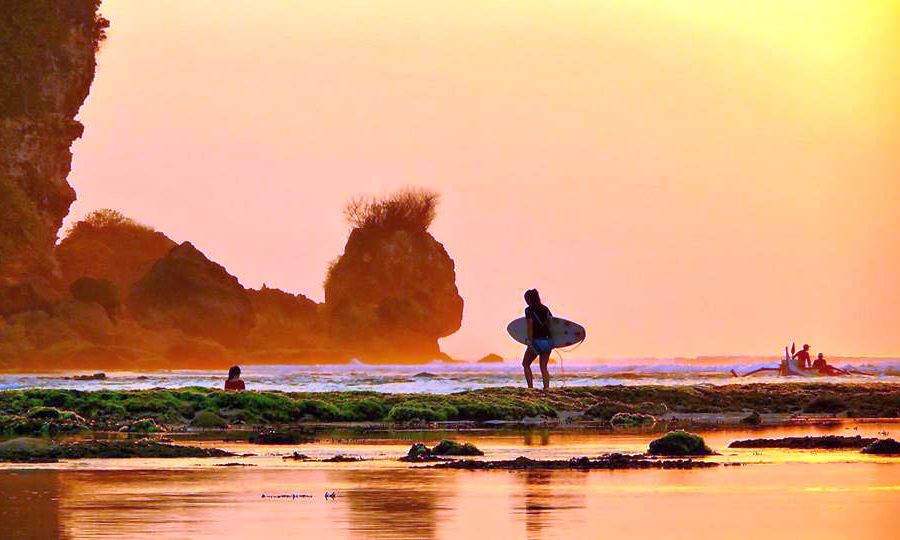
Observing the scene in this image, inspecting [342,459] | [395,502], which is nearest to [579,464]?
[342,459]

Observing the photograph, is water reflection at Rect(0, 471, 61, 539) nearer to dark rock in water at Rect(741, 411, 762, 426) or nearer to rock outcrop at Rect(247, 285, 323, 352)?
dark rock in water at Rect(741, 411, 762, 426)

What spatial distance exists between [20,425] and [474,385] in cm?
2072

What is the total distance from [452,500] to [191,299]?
364 feet

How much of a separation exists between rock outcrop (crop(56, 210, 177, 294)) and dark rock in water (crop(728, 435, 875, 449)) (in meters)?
108

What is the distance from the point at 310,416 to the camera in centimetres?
2609

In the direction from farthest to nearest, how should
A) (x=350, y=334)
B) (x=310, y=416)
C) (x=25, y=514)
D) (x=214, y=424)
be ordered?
(x=350, y=334), (x=310, y=416), (x=214, y=424), (x=25, y=514)

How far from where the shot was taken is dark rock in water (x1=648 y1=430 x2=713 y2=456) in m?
17.6

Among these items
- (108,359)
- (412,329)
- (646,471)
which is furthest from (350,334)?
(646,471)

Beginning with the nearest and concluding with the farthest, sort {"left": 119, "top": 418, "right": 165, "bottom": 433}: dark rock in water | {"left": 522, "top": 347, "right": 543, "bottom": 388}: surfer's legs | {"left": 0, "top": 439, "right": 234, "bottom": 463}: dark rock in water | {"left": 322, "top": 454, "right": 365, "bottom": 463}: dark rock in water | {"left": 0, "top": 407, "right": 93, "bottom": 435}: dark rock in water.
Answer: {"left": 0, "top": 439, "right": 234, "bottom": 463}: dark rock in water < {"left": 322, "top": 454, "right": 365, "bottom": 463}: dark rock in water < {"left": 0, "top": 407, "right": 93, "bottom": 435}: dark rock in water < {"left": 119, "top": 418, "right": 165, "bottom": 433}: dark rock in water < {"left": 522, "top": 347, "right": 543, "bottom": 388}: surfer's legs

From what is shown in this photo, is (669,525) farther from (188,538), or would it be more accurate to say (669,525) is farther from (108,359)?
(108,359)

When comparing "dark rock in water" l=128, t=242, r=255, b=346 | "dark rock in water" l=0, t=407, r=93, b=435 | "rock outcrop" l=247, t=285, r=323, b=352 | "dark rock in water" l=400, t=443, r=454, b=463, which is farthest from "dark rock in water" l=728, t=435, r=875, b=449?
"rock outcrop" l=247, t=285, r=323, b=352

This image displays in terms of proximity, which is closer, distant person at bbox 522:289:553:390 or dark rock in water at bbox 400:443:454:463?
dark rock in water at bbox 400:443:454:463

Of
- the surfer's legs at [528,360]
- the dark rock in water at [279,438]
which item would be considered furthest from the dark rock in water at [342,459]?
the surfer's legs at [528,360]

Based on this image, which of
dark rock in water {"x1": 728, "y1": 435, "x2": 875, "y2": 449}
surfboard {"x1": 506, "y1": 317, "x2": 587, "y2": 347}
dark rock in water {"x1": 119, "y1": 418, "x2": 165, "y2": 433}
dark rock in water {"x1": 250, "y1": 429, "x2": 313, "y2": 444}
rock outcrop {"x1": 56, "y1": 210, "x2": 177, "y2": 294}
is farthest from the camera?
rock outcrop {"x1": 56, "y1": 210, "x2": 177, "y2": 294}
